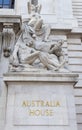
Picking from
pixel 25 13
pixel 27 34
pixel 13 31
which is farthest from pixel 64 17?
pixel 27 34

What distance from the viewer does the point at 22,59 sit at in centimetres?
1014

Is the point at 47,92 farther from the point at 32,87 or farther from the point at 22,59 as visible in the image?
the point at 22,59

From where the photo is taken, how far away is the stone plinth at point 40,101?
8422 millimetres

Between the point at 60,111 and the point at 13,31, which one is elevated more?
the point at 13,31

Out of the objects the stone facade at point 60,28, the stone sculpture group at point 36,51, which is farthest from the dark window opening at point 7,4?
the stone sculpture group at point 36,51

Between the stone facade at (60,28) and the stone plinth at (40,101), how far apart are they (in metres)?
3.24

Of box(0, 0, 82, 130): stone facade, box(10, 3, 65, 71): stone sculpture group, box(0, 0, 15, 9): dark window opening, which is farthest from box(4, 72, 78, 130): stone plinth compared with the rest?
box(0, 0, 15, 9): dark window opening

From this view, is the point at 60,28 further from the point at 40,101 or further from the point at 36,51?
the point at 40,101

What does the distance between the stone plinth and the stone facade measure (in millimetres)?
3237

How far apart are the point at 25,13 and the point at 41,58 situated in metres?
6.28

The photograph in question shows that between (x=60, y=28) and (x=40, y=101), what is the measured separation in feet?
21.4

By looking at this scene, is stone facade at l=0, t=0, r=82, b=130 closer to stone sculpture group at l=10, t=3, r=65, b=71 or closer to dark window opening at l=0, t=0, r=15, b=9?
dark window opening at l=0, t=0, r=15, b=9

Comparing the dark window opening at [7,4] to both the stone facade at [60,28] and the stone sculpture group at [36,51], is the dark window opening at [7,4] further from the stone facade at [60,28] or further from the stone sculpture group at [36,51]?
the stone sculpture group at [36,51]

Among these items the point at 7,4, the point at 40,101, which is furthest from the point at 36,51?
the point at 7,4
